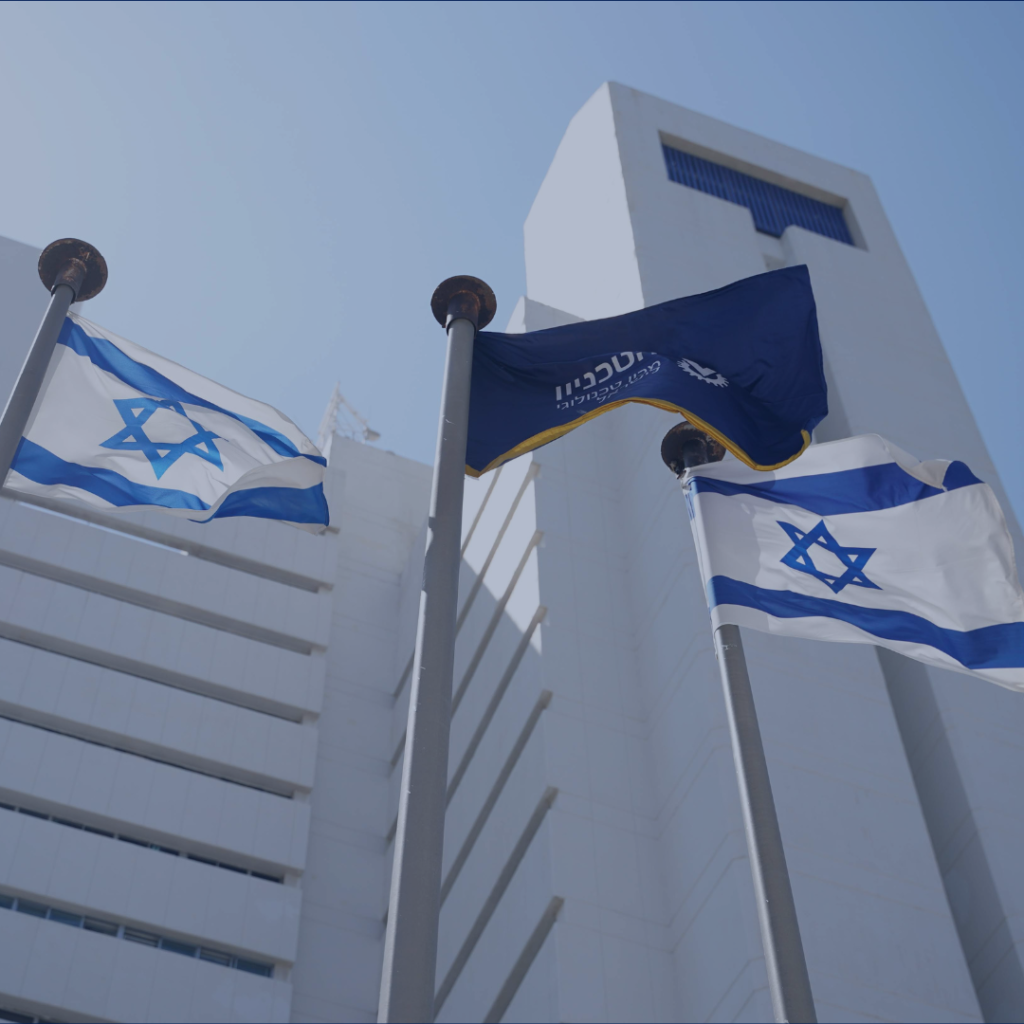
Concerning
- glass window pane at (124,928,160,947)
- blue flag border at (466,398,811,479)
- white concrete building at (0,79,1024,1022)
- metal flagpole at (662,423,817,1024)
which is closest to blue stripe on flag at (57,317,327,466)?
blue flag border at (466,398,811,479)

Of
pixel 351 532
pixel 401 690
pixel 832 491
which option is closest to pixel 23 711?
pixel 401 690

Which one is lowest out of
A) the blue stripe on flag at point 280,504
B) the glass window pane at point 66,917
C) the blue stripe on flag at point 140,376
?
the blue stripe on flag at point 280,504

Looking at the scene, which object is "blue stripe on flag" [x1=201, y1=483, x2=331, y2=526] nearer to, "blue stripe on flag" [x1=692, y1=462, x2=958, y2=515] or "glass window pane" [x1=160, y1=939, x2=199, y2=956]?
"blue stripe on flag" [x1=692, y1=462, x2=958, y2=515]

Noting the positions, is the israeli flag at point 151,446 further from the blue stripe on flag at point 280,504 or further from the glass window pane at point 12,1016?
the glass window pane at point 12,1016

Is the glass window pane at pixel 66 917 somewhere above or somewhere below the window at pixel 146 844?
below

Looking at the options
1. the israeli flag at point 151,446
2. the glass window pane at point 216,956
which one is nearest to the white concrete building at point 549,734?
the glass window pane at point 216,956

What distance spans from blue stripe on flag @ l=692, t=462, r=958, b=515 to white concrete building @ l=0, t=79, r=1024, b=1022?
38.9ft

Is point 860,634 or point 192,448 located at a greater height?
point 192,448

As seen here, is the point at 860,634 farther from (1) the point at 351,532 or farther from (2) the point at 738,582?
(1) the point at 351,532

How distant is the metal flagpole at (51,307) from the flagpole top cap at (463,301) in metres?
3.59

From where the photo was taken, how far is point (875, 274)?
140 ft

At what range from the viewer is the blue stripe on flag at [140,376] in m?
13.3

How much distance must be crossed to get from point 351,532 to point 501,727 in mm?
17373

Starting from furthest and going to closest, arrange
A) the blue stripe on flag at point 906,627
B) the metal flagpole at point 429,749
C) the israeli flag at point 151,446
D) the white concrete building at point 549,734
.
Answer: the white concrete building at point 549,734
the israeli flag at point 151,446
the blue stripe on flag at point 906,627
the metal flagpole at point 429,749
